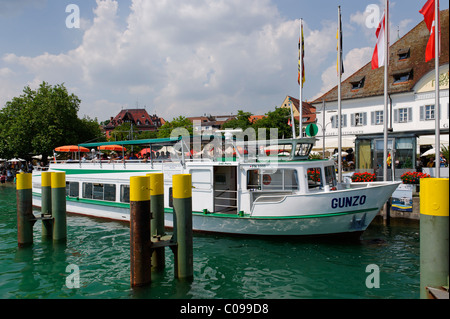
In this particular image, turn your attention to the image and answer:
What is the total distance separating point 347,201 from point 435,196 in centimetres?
665

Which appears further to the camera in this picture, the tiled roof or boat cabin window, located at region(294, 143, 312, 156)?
the tiled roof

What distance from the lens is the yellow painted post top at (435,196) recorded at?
4527 mm

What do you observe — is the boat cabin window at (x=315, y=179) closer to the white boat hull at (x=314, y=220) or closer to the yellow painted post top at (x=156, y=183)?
the white boat hull at (x=314, y=220)

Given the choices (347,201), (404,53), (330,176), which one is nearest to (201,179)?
(330,176)

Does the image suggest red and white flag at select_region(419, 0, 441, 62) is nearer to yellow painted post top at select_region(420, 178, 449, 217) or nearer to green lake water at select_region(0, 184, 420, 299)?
green lake water at select_region(0, 184, 420, 299)

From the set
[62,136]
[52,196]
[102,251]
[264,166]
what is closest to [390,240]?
[264,166]

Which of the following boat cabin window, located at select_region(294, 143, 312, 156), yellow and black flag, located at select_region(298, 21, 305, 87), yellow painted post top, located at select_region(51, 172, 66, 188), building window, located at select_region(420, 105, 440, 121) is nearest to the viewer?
yellow painted post top, located at select_region(51, 172, 66, 188)

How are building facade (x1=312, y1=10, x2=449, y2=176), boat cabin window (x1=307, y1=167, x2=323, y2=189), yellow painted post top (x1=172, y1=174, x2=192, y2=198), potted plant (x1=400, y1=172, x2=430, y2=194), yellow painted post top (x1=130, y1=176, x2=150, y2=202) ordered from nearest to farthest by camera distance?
yellow painted post top (x1=130, y1=176, x2=150, y2=202) → yellow painted post top (x1=172, y1=174, x2=192, y2=198) → boat cabin window (x1=307, y1=167, x2=323, y2=189) → potted plant (x1=400, y1=172, x2=430, y2=194) → building facade (x1=312, y1=10, x2=449, y2=176)

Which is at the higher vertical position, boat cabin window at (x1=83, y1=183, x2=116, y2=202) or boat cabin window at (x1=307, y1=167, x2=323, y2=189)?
boat cabin window at (x1=307, y1=167, x2=323, y2=189)

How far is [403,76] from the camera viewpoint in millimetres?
35750

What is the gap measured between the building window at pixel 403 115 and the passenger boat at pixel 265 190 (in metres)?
26.4

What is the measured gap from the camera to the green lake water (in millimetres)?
8125

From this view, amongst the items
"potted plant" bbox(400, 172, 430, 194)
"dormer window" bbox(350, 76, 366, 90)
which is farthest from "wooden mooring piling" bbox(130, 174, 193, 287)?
"dormer window" bbox(350, 76, 366, 90)

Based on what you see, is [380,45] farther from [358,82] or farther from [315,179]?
[358,82]
